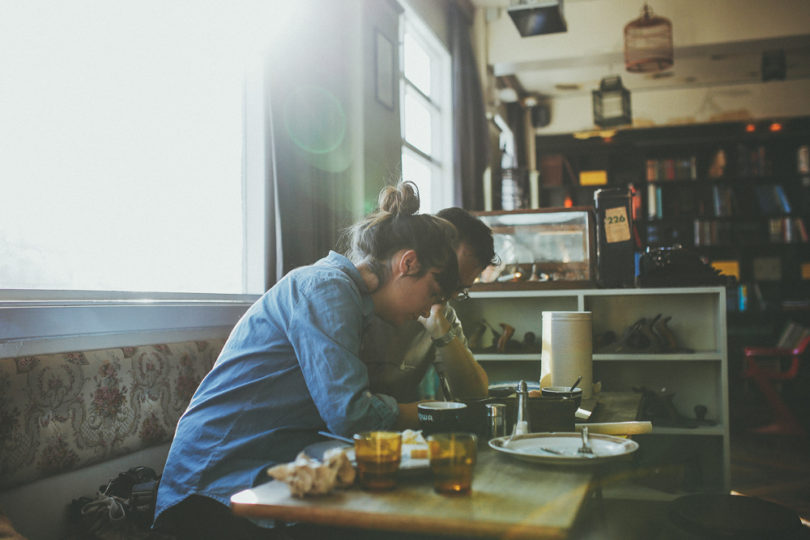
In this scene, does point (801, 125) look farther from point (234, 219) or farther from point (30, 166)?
point (30, 166)

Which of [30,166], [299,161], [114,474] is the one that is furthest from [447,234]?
[299,161]

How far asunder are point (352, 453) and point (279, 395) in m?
0.31

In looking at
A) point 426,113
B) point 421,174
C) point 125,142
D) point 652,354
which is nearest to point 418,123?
point 426,113

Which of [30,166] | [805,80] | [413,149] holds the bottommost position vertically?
[30,166]

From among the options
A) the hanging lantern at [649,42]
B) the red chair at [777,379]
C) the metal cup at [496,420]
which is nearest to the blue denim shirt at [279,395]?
the metal cup at [496,420]

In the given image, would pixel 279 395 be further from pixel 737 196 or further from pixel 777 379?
pixel 737 196

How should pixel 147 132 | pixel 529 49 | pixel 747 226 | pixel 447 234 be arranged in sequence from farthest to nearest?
pixel 747 226 → pixel 529 49 → pixel 147 132 → pixel 447 234

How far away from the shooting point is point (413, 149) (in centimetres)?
491

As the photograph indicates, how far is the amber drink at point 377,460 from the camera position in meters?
0.98

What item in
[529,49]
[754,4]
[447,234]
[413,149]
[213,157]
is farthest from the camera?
[529,49]

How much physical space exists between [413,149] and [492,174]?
65.5 inches

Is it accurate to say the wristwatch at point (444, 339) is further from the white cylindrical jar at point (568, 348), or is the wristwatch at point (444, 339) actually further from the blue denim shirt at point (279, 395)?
the blue denim shirt at point (279, 395)

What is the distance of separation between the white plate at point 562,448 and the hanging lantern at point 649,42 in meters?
4.13

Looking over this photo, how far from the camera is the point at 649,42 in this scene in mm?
4797
